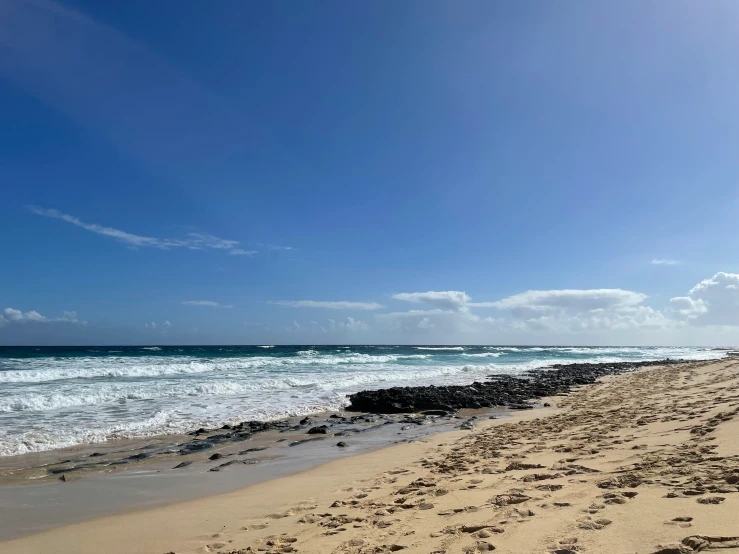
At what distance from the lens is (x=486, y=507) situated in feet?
15.1

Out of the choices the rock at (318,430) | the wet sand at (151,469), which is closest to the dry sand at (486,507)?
the wet sand at (151,469)

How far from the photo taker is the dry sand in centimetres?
356

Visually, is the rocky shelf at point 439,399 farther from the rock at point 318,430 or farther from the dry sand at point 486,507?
the dry sand at point 486,507

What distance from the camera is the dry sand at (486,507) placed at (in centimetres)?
356

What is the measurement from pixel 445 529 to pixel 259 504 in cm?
278

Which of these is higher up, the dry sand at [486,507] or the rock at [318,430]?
the dry sand at [486,507]

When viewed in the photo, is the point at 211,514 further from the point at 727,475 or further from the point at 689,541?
the point at 727,475

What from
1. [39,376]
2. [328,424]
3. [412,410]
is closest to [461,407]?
[412,410]

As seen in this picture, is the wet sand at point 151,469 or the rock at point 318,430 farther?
the rock at point 318,430

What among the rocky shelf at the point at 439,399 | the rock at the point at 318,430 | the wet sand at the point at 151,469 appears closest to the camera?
the wet sand at the point at 151,469

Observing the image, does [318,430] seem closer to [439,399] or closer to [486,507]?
[439,399]

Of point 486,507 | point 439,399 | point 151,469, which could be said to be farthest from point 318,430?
point 486,507

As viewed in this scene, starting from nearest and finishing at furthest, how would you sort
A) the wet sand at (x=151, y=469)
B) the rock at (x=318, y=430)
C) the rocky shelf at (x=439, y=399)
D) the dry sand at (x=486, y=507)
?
the dry sand at (x=486, y=507), the wet sand at (x=151, y=469), the rock at (x=318, y=430), the rocky shelf at (x=439, y=399)

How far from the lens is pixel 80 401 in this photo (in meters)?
15.2
